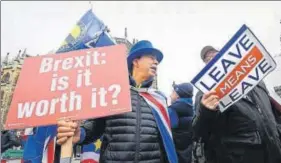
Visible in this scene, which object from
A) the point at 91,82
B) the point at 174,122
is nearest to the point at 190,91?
the point at 174,122

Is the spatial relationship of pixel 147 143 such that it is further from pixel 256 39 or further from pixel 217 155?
pixel 256 39

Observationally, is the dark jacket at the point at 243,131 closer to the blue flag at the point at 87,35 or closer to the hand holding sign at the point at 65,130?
the hand holding sign at the point at 65,130

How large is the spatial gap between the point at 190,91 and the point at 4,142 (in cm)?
396

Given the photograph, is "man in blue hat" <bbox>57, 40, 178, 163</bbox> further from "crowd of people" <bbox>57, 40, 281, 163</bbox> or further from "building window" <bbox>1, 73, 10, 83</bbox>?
"building window" <bbox>1, 73, 10, 83</bbox>

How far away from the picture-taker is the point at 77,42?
520cm

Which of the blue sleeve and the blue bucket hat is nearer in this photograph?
the blue bucket hat

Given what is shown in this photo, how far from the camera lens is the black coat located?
2551 millimetres

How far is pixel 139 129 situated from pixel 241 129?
0.82 m

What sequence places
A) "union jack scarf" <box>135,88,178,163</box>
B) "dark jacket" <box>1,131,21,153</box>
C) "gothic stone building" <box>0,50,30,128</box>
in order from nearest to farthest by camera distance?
"union jack scarf" <box>135,88,178,163</box> → "dark jacket" <box>1,131,21,153</box> → "gothic stone building" <box>0,50,30,128</box>

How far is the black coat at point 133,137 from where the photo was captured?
255 centimetres

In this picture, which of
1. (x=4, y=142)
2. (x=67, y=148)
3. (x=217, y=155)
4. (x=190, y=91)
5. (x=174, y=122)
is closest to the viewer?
(x=67, y=148)

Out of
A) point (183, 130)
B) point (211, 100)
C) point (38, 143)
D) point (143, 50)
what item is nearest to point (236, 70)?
point (211, 100)

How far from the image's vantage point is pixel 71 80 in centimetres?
244

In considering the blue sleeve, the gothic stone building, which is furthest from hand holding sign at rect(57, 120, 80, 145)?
the gothic stone building
